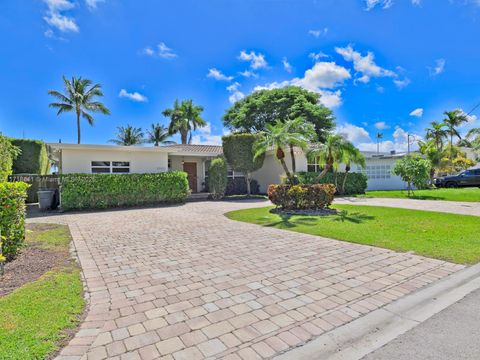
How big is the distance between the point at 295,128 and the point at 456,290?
9352mm

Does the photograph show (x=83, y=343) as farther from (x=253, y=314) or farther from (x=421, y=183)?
(x=421, y=183)

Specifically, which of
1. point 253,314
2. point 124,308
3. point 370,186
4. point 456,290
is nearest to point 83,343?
point 124,308

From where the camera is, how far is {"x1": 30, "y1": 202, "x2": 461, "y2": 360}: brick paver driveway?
104 inches

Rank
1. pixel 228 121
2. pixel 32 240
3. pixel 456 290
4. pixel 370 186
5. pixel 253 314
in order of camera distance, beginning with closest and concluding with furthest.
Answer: pixel 253 314 → pixel 456 290 → pixel 32 240 → pixel 370 186 → pixel 228 121

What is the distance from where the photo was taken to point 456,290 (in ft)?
12.5

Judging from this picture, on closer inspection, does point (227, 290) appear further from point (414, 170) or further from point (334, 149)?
point (414, 170)

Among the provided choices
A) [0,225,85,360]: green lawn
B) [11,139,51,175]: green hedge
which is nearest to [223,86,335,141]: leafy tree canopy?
[11,139,51,175]: green hedge

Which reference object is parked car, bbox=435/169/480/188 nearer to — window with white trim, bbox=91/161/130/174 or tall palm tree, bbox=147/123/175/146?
window with white trim, bbox=91/161/130/174

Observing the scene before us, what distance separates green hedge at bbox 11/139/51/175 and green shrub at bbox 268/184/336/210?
49.7 ft

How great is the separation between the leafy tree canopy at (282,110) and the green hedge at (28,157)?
18.9 metres

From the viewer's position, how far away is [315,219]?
947cm

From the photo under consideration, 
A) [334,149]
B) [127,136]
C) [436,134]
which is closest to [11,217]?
[334,149]

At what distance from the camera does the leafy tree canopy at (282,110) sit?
96.1 feet

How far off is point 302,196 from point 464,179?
67.6 ft
